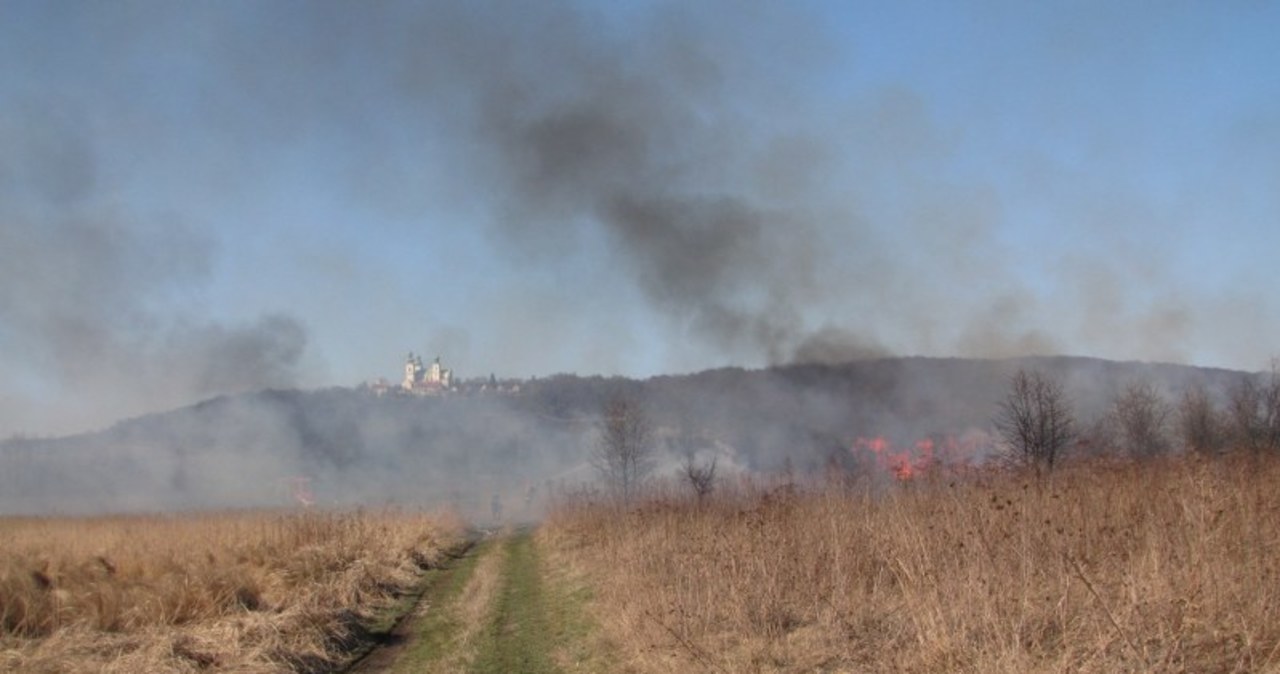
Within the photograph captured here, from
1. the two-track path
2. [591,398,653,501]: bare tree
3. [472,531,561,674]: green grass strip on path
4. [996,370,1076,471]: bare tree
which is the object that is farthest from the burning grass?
[591,398,653,501]: bare tree

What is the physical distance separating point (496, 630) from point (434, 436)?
6364 cm

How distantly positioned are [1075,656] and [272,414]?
58.4 m

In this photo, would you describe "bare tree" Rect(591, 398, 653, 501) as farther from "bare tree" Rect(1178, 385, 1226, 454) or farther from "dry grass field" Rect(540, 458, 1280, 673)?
"dry grass field" Rect(540, 458, 1280, 673)

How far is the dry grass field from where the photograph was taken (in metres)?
5.48

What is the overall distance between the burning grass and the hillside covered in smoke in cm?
2073

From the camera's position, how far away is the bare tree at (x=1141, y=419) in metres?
27.3

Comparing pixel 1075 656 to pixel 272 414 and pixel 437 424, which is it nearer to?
pixel 272 414

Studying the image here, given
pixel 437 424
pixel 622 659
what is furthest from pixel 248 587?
pixel 437 424

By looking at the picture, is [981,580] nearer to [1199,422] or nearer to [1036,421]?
→ [1036,421]

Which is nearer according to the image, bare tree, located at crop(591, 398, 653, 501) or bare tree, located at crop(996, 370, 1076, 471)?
bare tree, located at crop(996, 370, 1076, 471)

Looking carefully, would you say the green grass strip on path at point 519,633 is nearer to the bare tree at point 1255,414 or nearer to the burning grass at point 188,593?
the burning grass at point 188,593

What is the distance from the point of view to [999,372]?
47.6 metres

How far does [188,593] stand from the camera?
12.0 m

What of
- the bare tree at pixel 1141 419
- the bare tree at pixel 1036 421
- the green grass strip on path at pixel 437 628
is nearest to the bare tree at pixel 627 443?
the bare tree at pixel 1141 419
